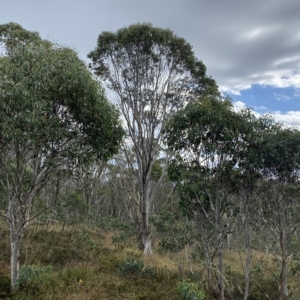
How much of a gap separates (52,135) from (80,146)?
75 centimetres

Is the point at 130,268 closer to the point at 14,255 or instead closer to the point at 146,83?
the point at 14,255

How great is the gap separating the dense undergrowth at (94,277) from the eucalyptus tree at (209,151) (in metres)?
1.53

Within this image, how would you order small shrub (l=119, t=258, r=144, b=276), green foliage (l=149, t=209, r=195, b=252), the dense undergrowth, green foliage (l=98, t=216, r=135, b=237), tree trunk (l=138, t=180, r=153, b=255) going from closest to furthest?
the dense undergrowth → small shrub (l=119, t=258, r=144, b=276) → green foliage (l=149, t=209, r=195, b=252) → tree trunk (l=138, t=180, r=153, b=255) → green foliage (l=98, t=216, r=135, b=237)

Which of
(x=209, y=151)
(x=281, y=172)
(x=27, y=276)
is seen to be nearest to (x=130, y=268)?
(x=27, y=276)

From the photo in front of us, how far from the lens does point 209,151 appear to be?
6.68m

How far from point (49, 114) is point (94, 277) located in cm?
451

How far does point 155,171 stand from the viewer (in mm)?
18109

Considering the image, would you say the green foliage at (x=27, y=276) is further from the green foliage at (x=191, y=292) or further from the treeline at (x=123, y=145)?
the green foliage at (x=191, y=292)

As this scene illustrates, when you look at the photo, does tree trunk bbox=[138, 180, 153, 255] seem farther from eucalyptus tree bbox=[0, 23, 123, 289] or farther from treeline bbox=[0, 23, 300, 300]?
eucalyptus tree bbox=[0, 23, 123, 289]

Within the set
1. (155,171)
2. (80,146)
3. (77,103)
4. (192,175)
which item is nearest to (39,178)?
(80,146)

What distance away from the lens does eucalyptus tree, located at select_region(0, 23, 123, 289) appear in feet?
17.3

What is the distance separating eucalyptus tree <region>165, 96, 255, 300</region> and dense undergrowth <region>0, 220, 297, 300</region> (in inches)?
60.4

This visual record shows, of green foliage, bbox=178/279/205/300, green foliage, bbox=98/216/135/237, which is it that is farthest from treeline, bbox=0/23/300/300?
green foliage, bbox=98/216/135/237

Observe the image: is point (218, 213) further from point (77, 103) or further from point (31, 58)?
point (31, 58)
